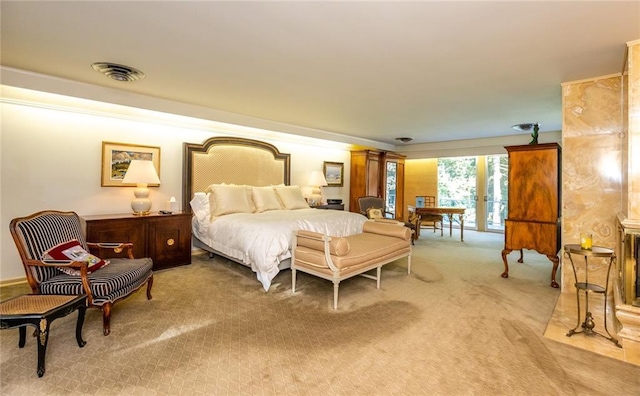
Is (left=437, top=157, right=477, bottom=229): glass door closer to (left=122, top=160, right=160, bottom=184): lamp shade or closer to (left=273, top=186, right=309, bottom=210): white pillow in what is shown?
(left=273, top=186, right=309, bottom=210): white pillow

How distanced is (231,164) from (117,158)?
1.76 metres

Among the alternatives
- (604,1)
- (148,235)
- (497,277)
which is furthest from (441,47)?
(148,235)

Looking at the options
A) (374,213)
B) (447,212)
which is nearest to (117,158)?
(374,213)

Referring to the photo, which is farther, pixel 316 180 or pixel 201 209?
pixel 316 180

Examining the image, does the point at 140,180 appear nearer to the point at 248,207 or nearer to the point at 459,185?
the point at 248,207

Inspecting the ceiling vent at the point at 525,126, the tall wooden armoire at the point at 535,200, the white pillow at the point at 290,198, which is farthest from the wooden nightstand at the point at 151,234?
the ceiling vent at the point at 525,126

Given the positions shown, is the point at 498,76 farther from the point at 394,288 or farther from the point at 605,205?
the point at 394,288

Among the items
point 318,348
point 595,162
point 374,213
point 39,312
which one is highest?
point 595,162

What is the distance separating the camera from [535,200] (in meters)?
3.90

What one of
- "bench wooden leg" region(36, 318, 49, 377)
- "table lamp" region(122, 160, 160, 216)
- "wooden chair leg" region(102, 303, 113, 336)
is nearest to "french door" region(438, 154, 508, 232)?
"table lamp" region(122, 160, 160, 216)

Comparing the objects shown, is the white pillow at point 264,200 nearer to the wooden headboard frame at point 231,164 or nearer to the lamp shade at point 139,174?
the wooden headboard frame at point 231,164

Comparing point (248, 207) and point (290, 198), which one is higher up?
point (290, 198)

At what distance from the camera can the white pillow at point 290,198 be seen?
5387 millimetres

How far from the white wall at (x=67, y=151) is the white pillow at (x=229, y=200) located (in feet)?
2.49
